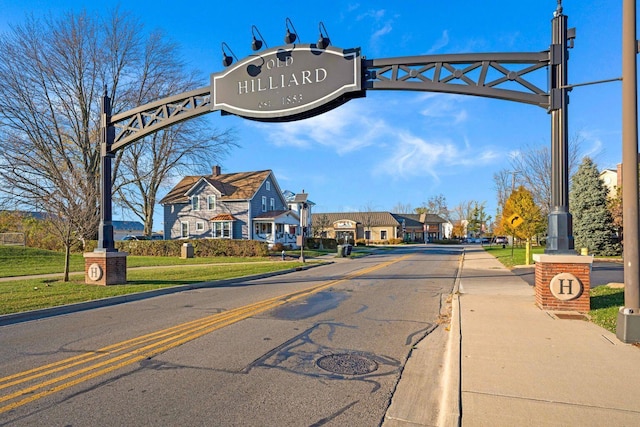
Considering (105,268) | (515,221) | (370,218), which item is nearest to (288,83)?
(105,268)

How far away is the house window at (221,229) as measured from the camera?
40188 mm

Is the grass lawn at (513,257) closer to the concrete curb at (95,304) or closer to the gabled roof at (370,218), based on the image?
the concrete curb at (95,304)

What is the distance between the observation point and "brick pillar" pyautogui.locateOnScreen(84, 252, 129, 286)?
12.8 meters

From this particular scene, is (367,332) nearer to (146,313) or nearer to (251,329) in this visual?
(251,329)

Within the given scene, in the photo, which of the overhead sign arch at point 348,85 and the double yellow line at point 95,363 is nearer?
the double yellow line at point 95,363

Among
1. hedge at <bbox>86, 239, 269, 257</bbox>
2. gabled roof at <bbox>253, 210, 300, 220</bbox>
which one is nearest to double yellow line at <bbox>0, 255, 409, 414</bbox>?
hedge at <bbox>86, 239, 269, 257</bbox>

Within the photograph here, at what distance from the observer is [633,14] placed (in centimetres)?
677

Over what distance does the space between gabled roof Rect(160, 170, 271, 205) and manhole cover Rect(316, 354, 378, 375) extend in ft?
113

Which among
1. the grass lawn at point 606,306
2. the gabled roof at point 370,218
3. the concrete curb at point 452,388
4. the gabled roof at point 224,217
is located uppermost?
the gabled roof at point 370,218

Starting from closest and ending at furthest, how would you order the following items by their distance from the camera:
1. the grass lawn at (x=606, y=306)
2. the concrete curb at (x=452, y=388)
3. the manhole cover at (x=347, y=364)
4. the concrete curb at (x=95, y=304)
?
the concrete curb at (x=452, y=388), the manhole cover at (x=347, y=364), the grass lawn at (x=606, y=306), the concrete curb at (x=95, y=304)

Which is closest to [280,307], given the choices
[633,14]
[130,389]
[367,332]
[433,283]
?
[367,332]

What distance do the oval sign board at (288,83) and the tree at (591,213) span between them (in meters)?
24.8

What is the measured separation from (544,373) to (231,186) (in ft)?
130

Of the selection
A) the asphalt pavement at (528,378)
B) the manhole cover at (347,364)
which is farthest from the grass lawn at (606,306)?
the manhole cover at (347,364)
